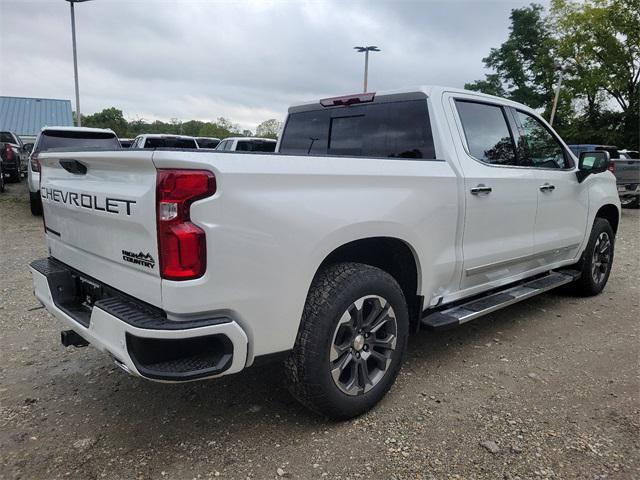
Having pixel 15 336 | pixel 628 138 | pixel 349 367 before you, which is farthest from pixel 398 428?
pixel 628 138

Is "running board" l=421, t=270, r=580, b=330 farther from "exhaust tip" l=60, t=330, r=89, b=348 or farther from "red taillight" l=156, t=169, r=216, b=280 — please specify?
"exhaust tip" l=60, t=330, r=89, b=348

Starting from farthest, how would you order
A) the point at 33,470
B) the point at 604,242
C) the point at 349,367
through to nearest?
the point at 604,242 → the point at 349,367 → the point at 33,470

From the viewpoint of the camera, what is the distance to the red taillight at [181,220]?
1965 mm

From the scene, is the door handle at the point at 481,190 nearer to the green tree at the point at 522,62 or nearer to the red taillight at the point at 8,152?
the red taillight at the point at 8,152

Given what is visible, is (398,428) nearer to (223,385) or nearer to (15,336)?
(223,385)

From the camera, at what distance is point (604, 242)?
202 inches

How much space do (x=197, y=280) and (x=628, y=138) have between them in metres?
33.2

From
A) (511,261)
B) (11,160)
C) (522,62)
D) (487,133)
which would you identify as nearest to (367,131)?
(487,133)

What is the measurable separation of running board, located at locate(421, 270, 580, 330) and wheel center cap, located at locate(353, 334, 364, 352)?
1.97 ft

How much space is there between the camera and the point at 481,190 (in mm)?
3234

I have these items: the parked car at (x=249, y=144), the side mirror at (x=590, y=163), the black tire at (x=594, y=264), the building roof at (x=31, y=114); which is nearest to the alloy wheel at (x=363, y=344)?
the side mirror at (x=590, y=163)

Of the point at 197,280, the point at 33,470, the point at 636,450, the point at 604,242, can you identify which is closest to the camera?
the point at 197,280

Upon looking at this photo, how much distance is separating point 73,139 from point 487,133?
8916mm

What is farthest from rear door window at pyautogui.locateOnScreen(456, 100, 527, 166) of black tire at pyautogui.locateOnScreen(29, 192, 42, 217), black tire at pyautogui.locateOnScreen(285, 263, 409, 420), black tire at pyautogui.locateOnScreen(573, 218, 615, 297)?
black tire at pyautogui.locateOnScreen(29, 192, 42, 217)
